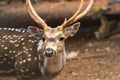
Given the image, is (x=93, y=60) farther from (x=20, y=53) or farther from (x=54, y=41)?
(x=54, y=41)

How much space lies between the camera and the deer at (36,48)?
5.85 metres

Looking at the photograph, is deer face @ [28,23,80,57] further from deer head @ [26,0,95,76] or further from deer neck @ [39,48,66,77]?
deer neck @ [39,48,66,77]

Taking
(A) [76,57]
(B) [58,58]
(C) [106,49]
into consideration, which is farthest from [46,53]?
(C) [106,49]

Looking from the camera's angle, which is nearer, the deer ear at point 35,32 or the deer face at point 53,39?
the deer face at point 53,39

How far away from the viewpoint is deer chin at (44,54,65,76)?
5938 mm

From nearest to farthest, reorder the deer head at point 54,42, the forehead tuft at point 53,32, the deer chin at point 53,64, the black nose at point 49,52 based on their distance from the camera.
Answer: the black nose at point 49,52
the deer head at point 54,42
the forehead tuft at point 53,32
the deer chin at point 53,64

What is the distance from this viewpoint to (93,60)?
819 centimetres

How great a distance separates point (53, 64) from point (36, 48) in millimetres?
421

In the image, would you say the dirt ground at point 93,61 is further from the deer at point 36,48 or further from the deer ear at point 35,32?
the deer ear at point 35,32

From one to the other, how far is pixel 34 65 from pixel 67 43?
334cm

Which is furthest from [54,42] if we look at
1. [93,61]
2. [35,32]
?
[93,61]

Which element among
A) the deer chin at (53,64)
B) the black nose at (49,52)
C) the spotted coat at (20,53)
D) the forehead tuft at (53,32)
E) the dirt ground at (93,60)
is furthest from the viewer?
the dirt ground at (93,60)

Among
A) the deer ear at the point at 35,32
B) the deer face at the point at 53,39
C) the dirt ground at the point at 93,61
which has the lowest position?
the dirt ground at the point at 93,61

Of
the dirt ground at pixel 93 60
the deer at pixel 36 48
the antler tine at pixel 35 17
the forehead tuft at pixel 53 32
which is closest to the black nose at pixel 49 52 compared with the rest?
the deer at pixel 36 48
